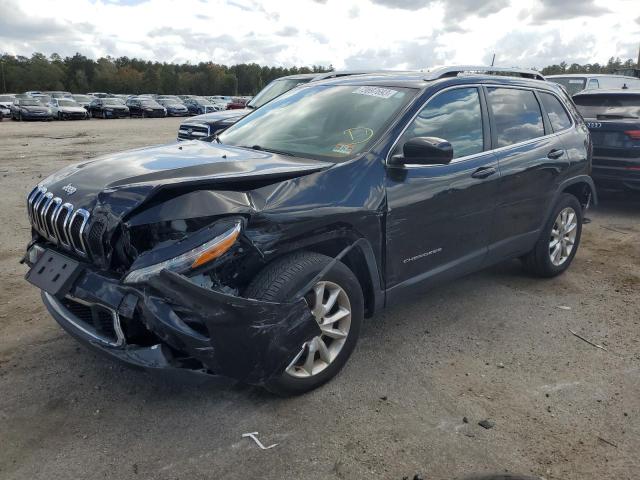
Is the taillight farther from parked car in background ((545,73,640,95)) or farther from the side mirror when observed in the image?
the side mirror

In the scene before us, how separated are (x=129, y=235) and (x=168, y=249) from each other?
24cm

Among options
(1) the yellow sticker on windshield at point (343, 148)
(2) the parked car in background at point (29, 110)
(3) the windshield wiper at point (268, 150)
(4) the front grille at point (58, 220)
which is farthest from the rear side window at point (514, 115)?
(2) the parked car in background at point (29, 110)

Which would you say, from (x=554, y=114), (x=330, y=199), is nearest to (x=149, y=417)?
(x=330, y=199)

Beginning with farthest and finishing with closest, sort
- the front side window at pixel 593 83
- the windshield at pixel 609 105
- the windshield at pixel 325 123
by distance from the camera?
1. the front side window at pixel 593 83
2. the windshield at pixel 609 105
3. the windshield at pixel 325 123

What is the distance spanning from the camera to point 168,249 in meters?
2.60

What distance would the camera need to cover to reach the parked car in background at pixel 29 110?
3048cm

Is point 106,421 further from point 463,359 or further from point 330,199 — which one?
point 463,359

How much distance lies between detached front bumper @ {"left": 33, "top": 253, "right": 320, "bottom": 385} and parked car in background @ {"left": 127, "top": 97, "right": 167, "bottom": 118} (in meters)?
41.1

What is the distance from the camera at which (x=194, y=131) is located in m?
10.1

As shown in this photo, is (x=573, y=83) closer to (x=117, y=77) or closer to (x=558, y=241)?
(x=558, y=241)

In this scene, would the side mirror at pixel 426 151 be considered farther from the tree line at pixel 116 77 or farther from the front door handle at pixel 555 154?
the tree line at pixel 116 77

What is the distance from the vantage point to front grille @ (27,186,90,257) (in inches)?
113

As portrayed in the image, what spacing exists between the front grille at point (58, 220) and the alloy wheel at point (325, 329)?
1.27m

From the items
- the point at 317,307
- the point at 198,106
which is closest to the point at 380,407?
the point at 317,307
